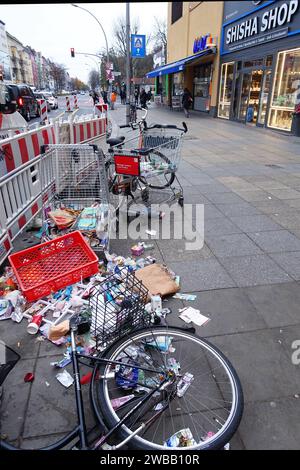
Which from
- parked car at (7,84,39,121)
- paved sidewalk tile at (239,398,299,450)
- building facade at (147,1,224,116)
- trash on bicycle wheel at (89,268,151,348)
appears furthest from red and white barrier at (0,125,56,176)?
building facade at (147,1,224,116)

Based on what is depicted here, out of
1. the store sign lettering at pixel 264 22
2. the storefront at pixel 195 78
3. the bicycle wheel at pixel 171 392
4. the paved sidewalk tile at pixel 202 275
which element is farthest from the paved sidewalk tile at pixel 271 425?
the storefront at pixel 195 78

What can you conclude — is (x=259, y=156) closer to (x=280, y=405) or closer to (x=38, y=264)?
(x=38, y=264)

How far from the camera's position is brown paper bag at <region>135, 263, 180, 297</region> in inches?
121

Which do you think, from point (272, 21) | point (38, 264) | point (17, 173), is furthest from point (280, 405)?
point (272, 21)

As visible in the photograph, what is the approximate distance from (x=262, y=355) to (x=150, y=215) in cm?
291

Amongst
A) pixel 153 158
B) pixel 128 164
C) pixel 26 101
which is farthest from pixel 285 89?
pixel 26 101

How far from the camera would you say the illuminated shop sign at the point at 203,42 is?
18630mm

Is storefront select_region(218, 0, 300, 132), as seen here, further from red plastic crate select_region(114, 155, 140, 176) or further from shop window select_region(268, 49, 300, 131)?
red plastic crate select_region(114, 155, 140, 176)

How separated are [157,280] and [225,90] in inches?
711

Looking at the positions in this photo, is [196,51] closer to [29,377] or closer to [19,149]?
[19,149]

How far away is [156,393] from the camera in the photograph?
199 centimetres

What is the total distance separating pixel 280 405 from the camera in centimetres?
206

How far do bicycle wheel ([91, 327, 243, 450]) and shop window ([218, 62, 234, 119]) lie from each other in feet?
59.3

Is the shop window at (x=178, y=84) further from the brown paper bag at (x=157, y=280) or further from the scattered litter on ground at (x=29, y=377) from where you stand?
the scattered litter on ground at (x=29, y=377)
